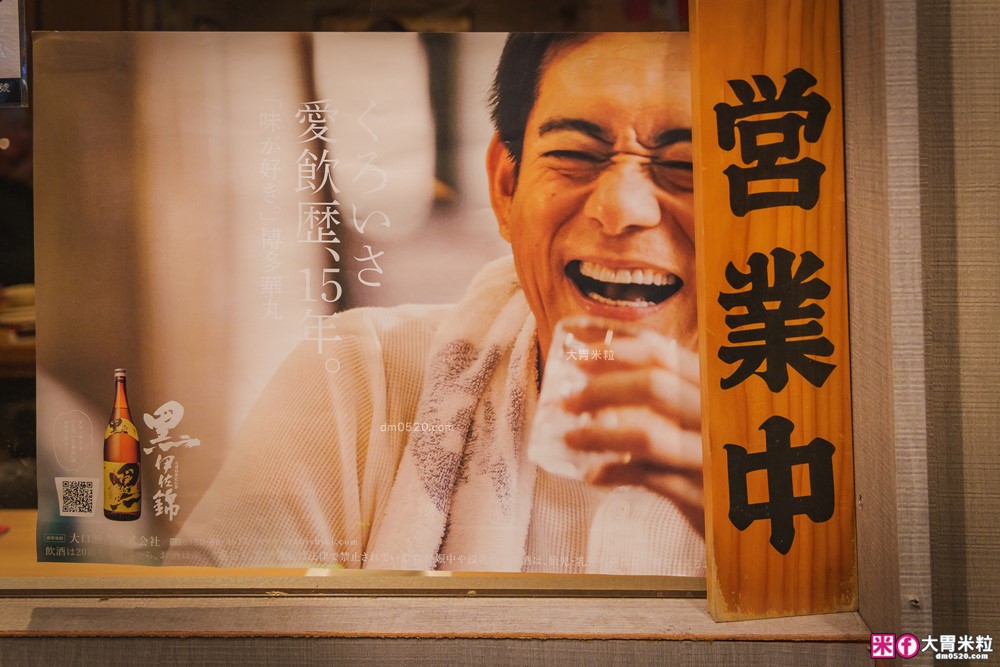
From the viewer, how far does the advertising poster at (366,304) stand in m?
1.90

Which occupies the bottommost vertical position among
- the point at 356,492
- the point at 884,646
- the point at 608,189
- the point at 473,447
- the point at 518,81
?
the point at 884,646

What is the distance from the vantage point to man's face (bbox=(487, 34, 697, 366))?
1.88 m

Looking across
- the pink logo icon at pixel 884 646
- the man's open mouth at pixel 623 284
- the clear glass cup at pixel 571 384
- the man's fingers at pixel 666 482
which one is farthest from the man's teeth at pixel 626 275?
the pink logo icon at pixel 884 646

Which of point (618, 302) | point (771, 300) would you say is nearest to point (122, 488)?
point (618, 302)

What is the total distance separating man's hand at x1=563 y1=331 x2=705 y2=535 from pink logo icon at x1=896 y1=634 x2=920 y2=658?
482mm

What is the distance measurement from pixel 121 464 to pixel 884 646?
1.80m

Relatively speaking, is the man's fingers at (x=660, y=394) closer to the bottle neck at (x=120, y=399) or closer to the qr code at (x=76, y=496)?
the bottle neck at (x=120, y=399)

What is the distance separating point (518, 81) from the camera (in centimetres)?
190

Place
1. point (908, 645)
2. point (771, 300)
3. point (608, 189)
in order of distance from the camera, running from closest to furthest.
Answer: point (908, 645), point (771, 300), point (608, 189)

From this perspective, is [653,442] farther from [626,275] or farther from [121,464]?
[121,464]

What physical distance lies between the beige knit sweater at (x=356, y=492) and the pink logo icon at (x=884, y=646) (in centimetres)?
40

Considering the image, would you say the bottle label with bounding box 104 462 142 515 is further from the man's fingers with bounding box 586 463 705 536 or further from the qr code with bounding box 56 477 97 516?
the man's fingers with bounding box 586 463 705 536

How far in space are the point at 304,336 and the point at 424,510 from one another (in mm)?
518

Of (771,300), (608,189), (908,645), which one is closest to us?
(908,645)
